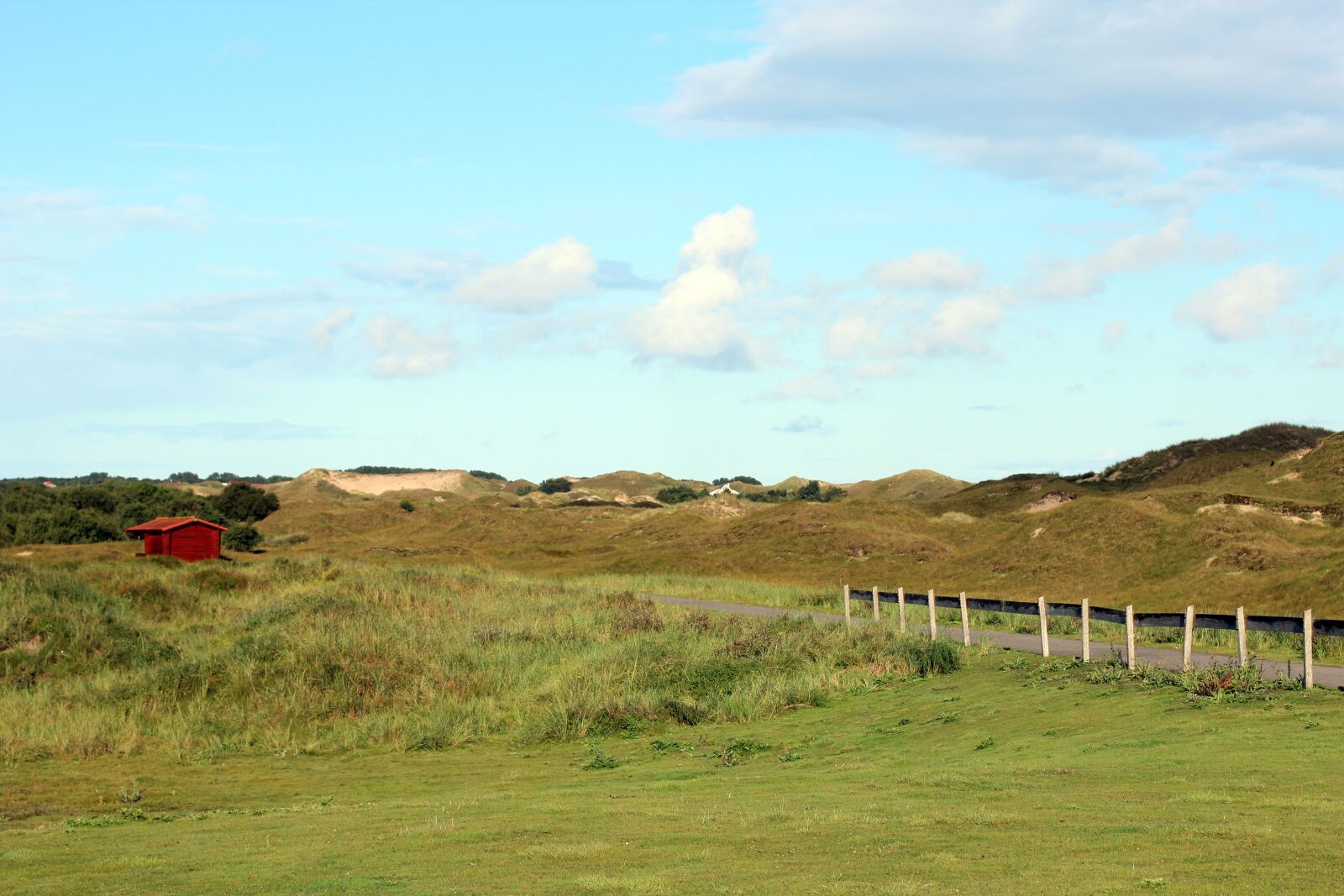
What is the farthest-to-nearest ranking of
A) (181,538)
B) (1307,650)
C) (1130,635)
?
(181,538) < (1130,635) < (1307,650)

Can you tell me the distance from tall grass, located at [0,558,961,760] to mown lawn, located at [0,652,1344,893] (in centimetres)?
114

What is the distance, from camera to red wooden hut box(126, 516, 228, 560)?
69562 millimetres

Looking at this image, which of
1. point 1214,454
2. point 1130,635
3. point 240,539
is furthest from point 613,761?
point 1214,454

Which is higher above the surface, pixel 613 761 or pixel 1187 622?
pixel 1187 622

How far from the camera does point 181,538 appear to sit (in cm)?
7019

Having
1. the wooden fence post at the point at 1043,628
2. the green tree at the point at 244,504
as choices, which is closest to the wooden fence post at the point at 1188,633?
the wooden fence post at the point at 1043,628

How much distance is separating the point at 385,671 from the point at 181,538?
48.6 metres

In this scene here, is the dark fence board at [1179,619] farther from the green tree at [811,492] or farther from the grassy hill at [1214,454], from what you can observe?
the green tree at [811,492]

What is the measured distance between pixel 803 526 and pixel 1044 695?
64.6 meters

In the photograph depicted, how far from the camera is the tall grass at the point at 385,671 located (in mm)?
23281

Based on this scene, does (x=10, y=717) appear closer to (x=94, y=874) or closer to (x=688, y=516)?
(x=94, y=874)

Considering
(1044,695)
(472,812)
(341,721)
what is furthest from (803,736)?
(341,721)

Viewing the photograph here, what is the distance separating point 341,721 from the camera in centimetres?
2448

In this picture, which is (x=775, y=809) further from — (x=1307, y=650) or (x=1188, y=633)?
(x=1188, y=633)
